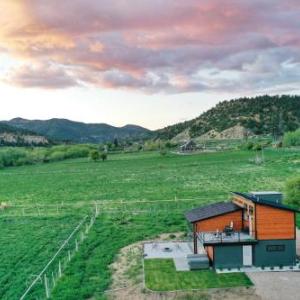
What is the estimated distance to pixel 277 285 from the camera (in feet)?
72.7

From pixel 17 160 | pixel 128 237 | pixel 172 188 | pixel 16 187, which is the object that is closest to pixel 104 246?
pixel 128 237

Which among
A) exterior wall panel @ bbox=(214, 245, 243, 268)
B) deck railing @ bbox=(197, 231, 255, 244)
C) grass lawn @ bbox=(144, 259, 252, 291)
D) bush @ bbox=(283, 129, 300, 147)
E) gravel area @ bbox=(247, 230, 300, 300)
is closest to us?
gravel area @ bbox=(247, 230, 300, 300)

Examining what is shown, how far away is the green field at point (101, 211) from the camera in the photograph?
25203 millimetres

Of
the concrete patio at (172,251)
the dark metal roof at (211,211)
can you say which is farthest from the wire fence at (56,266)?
the dark metal roof at (211,211)

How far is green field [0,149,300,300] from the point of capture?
25.2 meters

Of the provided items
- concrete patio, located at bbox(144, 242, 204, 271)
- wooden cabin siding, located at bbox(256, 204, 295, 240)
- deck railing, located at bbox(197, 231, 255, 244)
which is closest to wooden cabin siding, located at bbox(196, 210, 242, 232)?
deck railing, located at bbox(197, 231, 255, 244)

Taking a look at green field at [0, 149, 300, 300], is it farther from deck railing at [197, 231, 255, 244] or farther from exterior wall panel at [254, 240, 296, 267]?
exterior wall panel at [254, 240, 296, 267]

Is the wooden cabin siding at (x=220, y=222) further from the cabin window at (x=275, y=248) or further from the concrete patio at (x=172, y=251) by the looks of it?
the cabin window at (x=275, y=248)

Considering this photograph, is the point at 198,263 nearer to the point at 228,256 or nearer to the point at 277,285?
the point at 228,256

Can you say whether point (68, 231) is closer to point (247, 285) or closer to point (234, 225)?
point (234, 225)

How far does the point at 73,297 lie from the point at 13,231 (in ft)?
57.6

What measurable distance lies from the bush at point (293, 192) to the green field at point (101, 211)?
8831 millimetres

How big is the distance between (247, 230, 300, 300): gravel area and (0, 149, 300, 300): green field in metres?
7.30

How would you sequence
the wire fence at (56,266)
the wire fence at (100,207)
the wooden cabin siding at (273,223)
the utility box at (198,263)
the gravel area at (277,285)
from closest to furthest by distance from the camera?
1. the gravel area at (277,285)
2. the wire fence at (56,266)
3. the utility box at (198,263)
4. the wooden cabin siding at (273,223)
5. the wire fence at (100,207)
